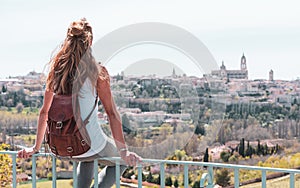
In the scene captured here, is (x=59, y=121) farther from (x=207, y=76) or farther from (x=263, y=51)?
(x=263, y=51)

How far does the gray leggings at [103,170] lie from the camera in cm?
242

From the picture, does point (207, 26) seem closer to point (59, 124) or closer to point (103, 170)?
point (103, 170)

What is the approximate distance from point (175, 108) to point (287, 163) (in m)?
26.4

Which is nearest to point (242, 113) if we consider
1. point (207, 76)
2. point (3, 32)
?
point (3, 32)

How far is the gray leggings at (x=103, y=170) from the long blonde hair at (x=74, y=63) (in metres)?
0.33

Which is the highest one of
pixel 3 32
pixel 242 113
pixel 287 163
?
pixel 3 32

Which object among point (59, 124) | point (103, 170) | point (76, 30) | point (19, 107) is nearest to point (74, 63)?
point (76, 30)

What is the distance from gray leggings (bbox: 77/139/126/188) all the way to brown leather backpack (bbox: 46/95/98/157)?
9 cm

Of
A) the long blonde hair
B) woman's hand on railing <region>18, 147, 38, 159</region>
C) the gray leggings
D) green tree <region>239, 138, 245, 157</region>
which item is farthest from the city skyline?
the long blonde hair

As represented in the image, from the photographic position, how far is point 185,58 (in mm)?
2506

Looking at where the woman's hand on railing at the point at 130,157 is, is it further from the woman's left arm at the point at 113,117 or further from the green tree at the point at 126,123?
the green tree at the point at 126,123

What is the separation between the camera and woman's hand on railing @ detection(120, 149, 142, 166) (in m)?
2.38

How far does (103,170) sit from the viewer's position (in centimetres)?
259

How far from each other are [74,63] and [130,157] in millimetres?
505
